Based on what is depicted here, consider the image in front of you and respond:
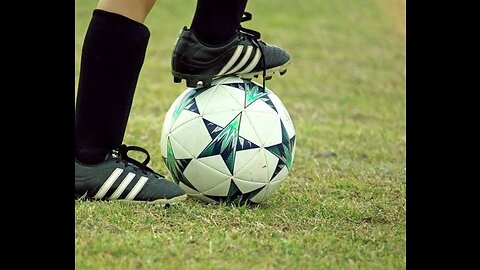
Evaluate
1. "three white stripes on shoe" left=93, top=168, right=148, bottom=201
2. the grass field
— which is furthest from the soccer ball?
"three white stripes on shoe" left=93, top=168, right=148, bottom=201

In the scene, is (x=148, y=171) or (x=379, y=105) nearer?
(x=148, y=171)

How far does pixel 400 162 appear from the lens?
19.0 feet

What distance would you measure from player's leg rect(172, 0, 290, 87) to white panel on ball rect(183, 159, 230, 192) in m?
0.37

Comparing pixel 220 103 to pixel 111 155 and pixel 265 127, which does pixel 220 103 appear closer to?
pixel 265 127

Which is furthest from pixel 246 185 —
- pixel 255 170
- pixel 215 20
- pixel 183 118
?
pixel 215 20

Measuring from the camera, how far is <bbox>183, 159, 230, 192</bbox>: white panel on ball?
13.3ft

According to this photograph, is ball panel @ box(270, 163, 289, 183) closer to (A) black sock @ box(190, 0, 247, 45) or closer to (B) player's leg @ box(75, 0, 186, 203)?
(B) player's leg @ box(75, 0, 186, 203)

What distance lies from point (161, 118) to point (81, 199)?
123 inches

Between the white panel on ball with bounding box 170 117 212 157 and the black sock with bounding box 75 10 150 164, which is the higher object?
the black sock with bounding box 75 10 150 164

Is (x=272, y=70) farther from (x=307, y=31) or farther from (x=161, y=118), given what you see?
(x=307, y=31)

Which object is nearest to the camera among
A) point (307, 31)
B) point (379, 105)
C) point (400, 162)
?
point (400, 162)

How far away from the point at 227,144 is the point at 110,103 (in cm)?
56

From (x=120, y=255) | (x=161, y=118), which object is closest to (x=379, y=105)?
(x=161, y=118)

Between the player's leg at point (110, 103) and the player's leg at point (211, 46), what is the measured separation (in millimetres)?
215
